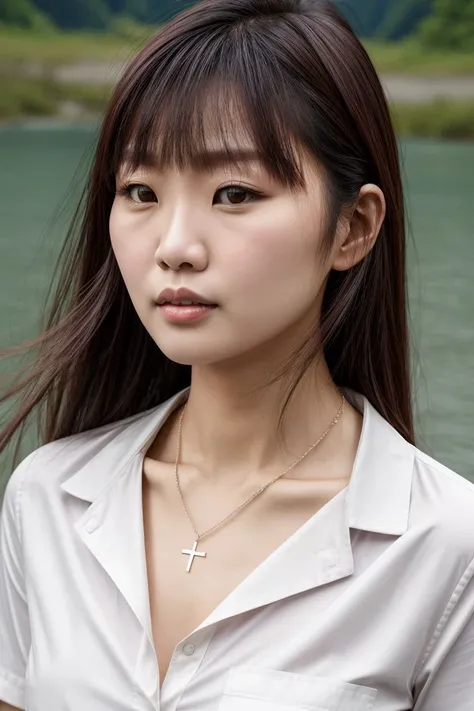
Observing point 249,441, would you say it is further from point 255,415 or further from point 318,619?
point 318,619

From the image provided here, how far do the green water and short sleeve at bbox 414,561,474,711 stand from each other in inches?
26.8

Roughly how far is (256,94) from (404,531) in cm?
48

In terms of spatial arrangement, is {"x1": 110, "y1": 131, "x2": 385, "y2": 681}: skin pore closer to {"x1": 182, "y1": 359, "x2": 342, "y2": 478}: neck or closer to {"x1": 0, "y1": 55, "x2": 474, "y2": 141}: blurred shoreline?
{"x1": 182, "y1": 359, "x2": 342, "y2": 478}: neck

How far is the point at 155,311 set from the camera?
135 centimetres

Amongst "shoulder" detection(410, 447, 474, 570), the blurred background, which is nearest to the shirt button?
"shoulder" detection(410, 447, 474, 570)

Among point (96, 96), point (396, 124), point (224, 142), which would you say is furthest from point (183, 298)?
point (96, 96)

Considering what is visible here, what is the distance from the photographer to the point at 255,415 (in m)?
1.47

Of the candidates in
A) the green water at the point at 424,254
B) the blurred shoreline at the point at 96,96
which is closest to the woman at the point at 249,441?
the green water at the point at 424,254

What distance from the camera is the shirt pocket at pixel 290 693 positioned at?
1332mm

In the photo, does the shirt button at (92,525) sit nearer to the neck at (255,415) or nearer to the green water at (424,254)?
the neck at (255,415)

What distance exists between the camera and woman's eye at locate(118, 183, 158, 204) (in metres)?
1.37

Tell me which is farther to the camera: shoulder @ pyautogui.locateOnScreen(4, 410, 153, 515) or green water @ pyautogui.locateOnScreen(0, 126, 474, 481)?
green water @ pyautogui.locateOnScreen(0, 126, 474, 481)

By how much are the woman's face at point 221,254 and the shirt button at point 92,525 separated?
27cm

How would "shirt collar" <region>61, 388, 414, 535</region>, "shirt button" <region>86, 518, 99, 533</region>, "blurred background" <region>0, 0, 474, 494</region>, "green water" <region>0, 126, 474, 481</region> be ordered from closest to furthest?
1. "shirt collar" <region>61, 388, 414, 535</region>
2. "shirt button" <region>86, 518, 99, 533</region>
3. "green water" <region>0, 126, 474, 481</region>
4. "blurred background" <region>0, 0, 474, 494</region>
